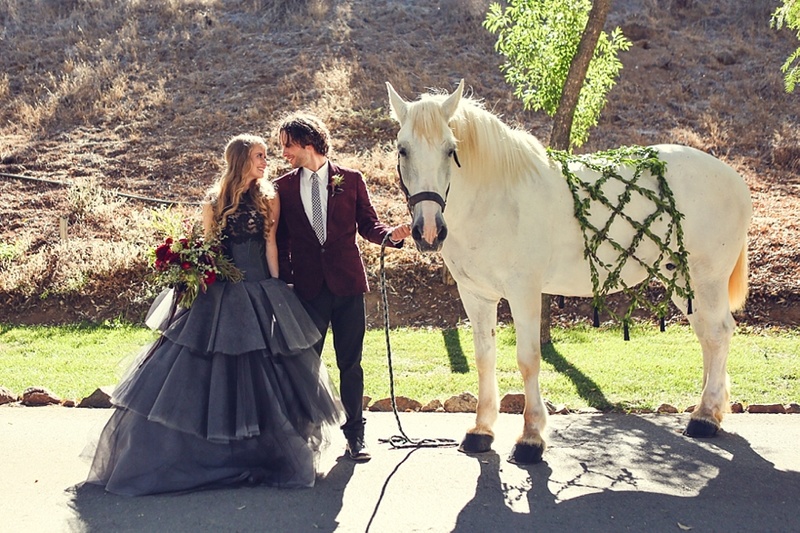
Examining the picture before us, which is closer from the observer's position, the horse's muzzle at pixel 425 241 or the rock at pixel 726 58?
the horse's muzzle at pixel 425 241

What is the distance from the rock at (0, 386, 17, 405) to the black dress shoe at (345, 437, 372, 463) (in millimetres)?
3410

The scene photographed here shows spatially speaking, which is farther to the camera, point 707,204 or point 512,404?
point 512,404

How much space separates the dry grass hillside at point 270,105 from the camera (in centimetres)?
1123

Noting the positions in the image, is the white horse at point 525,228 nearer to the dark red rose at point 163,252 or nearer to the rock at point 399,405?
the rock at point 399,405

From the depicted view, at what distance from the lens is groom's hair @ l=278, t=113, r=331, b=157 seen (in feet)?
16.0

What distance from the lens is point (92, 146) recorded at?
16781mm

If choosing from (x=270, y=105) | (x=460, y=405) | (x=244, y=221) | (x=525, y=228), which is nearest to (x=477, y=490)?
(x=525, y=228)

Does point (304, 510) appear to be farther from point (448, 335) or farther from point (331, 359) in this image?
point (448, 335)

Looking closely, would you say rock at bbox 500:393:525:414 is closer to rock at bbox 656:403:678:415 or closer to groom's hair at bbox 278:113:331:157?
rock at bbox 656:403:678:415

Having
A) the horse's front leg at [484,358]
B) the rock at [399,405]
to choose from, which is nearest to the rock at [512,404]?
the rock at [399,405]

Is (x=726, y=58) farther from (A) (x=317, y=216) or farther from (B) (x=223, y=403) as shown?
(B) (x=223, y=403)

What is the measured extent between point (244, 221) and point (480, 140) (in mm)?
1621

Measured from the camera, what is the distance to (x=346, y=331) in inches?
200

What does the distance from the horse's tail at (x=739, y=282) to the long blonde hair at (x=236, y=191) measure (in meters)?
3.80
